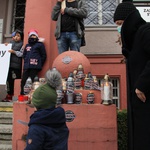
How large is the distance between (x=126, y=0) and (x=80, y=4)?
259 centimetres

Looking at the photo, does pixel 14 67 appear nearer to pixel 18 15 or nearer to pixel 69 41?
pixel 69 41

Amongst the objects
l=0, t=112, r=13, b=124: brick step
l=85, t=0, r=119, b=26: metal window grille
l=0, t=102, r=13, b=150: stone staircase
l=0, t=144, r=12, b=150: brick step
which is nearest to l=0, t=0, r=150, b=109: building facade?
l=85, t=0, r=119, b=26: metal window grille

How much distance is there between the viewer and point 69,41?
5230 millimetres

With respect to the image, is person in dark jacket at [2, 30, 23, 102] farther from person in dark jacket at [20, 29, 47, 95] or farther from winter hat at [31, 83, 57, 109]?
winter hat at [31, 83, 57, 109]

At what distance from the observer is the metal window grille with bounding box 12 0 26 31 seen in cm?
885

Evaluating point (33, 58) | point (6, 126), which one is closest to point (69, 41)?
point (33, 58)

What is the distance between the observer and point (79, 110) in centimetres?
321

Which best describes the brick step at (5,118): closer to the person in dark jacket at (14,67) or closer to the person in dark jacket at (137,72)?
the person in dark jacket at (14,67)

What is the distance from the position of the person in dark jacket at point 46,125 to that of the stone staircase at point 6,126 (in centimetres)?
180

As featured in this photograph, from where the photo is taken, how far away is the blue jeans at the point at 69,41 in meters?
5.13

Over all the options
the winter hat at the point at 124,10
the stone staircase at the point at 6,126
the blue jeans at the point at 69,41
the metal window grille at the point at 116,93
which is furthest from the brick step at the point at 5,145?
the metal window grille at the point at 116,93

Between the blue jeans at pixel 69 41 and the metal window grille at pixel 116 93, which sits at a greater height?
the blue jeans at pixel 69 41

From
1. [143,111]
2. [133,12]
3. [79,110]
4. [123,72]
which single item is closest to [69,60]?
[79,110]

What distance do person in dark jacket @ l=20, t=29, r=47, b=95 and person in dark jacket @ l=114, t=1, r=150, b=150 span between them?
116 inches
